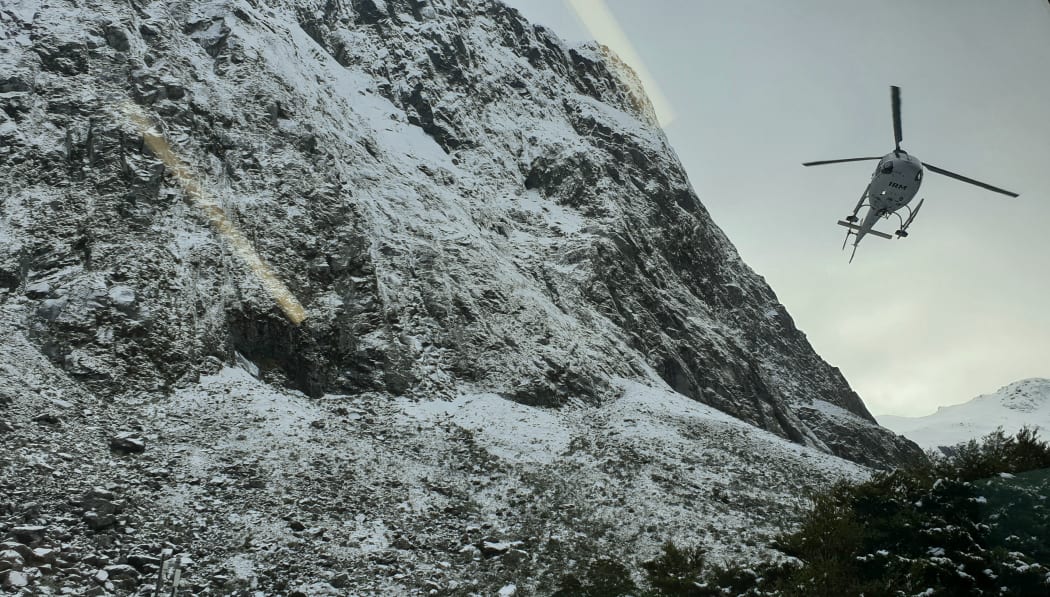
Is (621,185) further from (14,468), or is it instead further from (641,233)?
(14,468)

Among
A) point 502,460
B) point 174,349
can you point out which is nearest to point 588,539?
point 502,460

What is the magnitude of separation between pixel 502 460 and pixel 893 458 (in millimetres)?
39544

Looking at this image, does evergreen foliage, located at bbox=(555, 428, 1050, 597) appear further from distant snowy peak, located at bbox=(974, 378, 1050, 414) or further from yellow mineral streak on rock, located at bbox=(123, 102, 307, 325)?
distant snowy peak, located at bbox=(974, 378, 1050, 414)

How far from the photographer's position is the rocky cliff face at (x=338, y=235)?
24.2 metres

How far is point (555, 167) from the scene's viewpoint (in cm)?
5250

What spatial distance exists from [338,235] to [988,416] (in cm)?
13802

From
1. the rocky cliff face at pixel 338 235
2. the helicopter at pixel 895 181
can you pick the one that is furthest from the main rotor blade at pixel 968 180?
the rocky cliff face at pixel 338 235

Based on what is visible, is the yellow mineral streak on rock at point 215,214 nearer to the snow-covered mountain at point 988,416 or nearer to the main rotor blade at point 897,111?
the main rotor blade at point 897,111

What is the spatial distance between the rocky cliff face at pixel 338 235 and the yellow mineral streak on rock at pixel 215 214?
118mm

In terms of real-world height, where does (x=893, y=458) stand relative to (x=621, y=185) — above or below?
below

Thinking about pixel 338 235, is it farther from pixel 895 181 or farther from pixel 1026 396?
pixel 1026 396

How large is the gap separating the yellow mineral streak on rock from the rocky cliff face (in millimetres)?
118

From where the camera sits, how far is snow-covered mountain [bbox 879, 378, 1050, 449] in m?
106

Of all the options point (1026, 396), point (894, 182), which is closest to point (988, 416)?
point (1026, 396)
